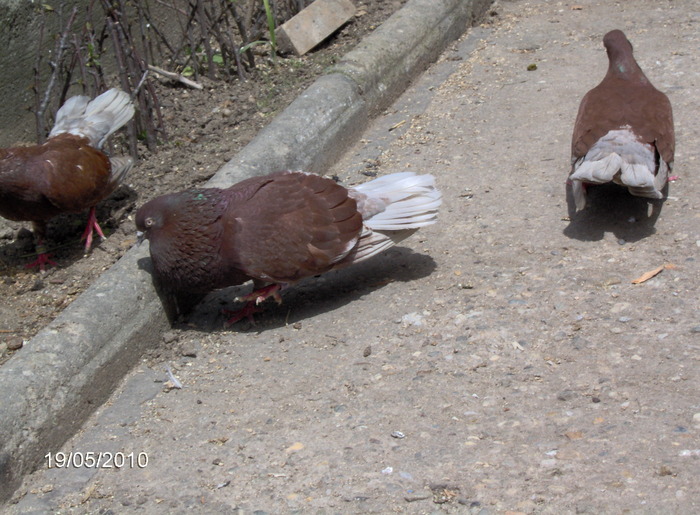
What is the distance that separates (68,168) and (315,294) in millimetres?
1747

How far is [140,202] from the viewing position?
5.18 metres

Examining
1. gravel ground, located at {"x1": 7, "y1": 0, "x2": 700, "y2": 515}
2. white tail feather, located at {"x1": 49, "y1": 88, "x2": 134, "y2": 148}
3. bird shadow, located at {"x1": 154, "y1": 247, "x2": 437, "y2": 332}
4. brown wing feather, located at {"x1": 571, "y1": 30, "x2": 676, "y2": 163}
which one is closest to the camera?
gravel ground, located at {"x1": 7, "y1": 0, "x2": 700, "y2": 515}

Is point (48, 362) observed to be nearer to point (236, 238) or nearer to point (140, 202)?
point (236, 238)

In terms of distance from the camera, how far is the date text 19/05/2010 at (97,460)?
126 inches

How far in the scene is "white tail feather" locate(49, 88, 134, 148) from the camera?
5.15 meters

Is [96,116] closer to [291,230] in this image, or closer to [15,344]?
[15,344]

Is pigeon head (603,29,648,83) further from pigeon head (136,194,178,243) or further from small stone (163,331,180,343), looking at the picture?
small stone (163,331,180,343)

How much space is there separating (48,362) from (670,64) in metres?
4.69

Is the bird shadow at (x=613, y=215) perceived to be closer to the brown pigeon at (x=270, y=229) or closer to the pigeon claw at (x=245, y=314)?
the brown pigeon at (x=270, y=229)

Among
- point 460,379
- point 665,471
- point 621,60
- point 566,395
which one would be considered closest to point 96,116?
point 460,379

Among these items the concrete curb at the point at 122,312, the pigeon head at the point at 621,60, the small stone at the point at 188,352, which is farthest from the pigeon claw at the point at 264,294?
the pigeon head at the point at 621,60

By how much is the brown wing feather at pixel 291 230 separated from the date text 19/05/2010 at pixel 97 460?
3.35ft

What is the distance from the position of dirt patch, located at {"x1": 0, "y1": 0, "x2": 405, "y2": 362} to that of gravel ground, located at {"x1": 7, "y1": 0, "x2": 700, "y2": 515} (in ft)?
2.75

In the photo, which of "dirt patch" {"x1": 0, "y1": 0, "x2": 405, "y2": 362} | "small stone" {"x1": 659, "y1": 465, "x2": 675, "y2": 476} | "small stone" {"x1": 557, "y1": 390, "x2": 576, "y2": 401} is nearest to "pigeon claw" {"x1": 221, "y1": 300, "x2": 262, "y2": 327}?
"dirt patch" {"x1": 0, "y1": 0, "x2": 405, "y2": 362}
